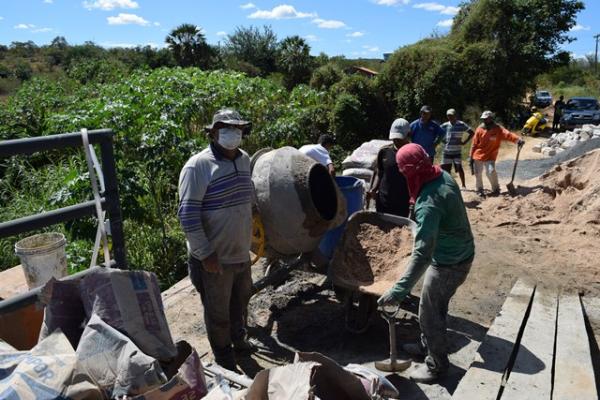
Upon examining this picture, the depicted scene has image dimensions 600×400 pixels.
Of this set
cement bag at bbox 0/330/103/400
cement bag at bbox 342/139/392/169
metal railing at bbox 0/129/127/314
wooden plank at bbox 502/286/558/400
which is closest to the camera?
cement bag at bbox 0/330/103/400

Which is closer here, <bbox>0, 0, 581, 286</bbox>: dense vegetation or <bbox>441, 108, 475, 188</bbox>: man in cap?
<bbox>0, 0, 581, 286</bbox>: dense vegetation

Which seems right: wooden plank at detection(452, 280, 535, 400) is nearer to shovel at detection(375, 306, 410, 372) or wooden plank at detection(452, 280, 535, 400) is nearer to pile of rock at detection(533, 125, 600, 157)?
shovel at detection(375, 306, 410, 372)

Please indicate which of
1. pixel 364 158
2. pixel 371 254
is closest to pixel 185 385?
pixel 371 254

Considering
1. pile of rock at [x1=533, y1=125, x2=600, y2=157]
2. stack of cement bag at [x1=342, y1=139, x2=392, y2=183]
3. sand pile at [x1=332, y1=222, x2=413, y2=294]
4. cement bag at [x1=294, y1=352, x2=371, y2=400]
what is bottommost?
pile of rock at [x1=533, y1=125, x2=600, y2=157]

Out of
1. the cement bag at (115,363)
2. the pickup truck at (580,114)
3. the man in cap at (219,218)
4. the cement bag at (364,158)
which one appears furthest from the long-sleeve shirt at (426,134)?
the pickup truck at (580,114)

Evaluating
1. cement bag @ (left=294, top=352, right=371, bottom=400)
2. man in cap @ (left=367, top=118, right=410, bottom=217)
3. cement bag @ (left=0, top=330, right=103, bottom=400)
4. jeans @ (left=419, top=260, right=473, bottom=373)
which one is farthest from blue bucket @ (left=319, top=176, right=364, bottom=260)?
cement bag @ (left=0, top=330, right=103, bottom=400)

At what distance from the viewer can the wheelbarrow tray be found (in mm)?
4320

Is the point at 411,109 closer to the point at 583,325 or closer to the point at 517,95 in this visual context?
the point at 517,95

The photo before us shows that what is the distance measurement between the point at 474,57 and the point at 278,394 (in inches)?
852

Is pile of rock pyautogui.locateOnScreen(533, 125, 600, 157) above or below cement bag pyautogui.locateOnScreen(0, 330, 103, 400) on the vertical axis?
below

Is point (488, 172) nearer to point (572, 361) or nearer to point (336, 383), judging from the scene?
point (572, 361)

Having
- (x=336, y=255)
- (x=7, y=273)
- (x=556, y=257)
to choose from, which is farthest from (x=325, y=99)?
(x=7, y=273)

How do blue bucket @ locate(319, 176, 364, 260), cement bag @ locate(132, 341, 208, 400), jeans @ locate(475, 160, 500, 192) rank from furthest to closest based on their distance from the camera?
jeans @ locate(475, 160, 500, 192), blue bucket @ locate(319, 176, 364, 260), cement bag @ locate(132, 341, 208, 400)

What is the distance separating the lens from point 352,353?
441cm
